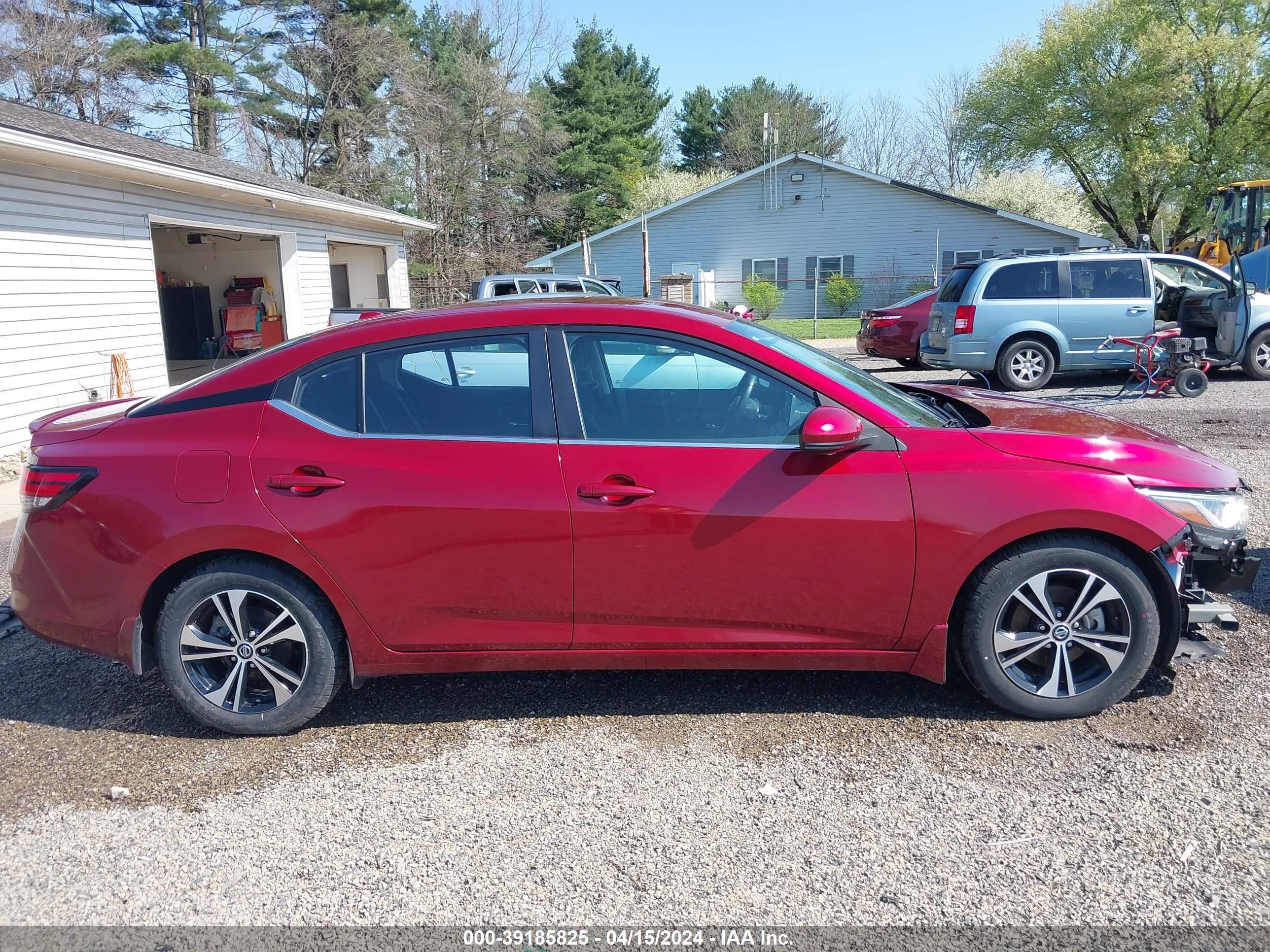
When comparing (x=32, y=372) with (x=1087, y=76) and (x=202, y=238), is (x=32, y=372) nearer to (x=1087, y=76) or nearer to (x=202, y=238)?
(x=202, y=238)

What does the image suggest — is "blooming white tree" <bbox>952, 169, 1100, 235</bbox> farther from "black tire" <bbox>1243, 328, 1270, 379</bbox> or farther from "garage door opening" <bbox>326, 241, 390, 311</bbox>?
"black tire" <bbox>1243, 328, 1270, 379</bbox>

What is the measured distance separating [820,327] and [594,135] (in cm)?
2126

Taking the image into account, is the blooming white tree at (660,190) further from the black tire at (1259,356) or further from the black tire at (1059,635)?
the black tire at (1059,635)

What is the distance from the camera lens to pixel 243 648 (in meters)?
3.54

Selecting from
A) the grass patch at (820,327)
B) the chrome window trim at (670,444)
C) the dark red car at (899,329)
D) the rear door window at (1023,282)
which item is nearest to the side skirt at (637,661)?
the chrome window trim at (670,444)

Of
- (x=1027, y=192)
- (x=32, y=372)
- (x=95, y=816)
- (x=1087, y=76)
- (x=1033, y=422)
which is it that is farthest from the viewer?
(x=1027, y=192)

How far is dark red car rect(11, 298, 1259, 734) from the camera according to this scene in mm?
3365

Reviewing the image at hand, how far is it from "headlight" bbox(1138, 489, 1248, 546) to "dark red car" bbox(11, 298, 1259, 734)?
0.01 metres

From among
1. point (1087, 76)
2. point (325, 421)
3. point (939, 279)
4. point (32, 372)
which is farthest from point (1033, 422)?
point (1087, 76)

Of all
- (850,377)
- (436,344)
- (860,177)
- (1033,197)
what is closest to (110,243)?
(436,344)

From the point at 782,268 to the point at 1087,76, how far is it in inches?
500

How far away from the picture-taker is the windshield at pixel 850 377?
3564mm

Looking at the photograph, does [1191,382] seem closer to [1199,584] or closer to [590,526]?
[1199,584]

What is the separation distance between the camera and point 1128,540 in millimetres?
3383
